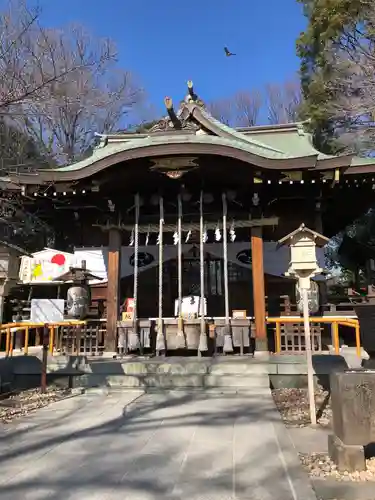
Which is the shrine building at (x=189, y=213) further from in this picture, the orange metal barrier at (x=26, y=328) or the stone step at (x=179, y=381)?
the stone step at (x=179, y=381)

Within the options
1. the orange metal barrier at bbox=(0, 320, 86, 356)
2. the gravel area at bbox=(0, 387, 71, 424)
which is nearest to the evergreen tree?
the orange metal barrier at bbox=(0, 320, 86, 356)

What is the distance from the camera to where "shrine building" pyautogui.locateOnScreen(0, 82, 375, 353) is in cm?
925

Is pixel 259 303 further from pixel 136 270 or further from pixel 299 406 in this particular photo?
pixel 299 406

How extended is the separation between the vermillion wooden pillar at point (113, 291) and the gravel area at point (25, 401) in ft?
6.98

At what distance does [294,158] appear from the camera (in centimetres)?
891

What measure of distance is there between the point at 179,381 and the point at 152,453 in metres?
3.27

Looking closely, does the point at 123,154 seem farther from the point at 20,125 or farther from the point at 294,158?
the point at 20,125

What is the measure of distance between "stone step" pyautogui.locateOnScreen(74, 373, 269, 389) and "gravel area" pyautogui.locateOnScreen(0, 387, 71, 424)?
638 mm

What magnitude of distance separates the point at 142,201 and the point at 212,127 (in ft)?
12.7

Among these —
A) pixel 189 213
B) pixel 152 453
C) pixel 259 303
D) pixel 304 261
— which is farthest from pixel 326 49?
pixel 152 453

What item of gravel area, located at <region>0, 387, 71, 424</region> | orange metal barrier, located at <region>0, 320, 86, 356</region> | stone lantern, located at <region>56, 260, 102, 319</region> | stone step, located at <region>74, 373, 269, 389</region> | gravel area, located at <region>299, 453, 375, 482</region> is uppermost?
stone lantern, located at <region>56, 260, 102, 319</region>

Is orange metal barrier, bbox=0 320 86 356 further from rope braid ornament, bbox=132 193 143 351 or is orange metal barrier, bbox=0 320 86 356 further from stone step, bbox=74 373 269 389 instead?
stone step, bbox=74 373 269 389

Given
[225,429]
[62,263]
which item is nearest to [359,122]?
[62,263]

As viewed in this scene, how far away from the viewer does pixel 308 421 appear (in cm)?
543
